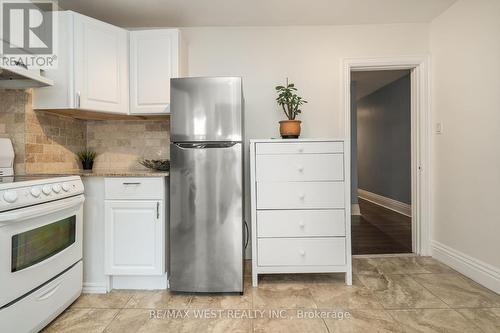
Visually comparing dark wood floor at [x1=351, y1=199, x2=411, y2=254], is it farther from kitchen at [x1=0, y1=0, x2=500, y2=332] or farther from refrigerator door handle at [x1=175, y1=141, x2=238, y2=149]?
refrigerator door handle at [x1=175, y1=141, x2=238, y2=149]

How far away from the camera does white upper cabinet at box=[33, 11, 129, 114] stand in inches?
81.3

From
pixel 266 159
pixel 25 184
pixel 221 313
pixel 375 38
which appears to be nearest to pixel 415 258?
pixel 266 159

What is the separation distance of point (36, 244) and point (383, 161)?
532 cm

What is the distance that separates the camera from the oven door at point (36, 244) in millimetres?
1292

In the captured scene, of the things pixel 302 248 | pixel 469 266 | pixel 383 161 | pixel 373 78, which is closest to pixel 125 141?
pixel 302 248

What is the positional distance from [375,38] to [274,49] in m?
1.02

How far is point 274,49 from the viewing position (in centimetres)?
265

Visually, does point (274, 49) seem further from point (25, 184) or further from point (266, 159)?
point (25, 184)

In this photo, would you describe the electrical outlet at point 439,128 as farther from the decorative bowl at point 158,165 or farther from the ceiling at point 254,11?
the decorative bowl at point 158,165

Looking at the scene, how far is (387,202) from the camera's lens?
497 cm

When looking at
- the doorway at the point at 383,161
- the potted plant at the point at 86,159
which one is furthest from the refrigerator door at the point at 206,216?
the doorway at the point at 383,161

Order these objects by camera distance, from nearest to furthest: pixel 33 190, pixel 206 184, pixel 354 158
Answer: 1. pixel 33 190
2. pixel 206 184
3. pixel 354 158

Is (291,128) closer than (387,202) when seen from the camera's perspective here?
Yes

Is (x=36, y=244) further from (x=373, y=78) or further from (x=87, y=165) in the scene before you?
(x=373, y=78)
